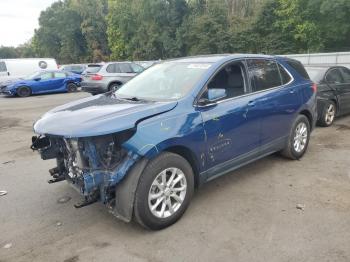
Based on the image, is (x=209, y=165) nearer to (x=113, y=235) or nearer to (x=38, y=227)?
(x=113, y=235)

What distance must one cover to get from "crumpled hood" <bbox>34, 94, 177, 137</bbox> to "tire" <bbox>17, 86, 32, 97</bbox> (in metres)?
15.8

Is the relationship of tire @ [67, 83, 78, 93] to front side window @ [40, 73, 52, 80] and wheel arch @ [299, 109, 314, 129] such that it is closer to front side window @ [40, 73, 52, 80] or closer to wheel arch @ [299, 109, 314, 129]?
front side window @ [40, 73, 52, 80]

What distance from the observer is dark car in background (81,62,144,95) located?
15781 millimetres

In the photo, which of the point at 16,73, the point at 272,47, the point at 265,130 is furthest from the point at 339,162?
the point at 272,47

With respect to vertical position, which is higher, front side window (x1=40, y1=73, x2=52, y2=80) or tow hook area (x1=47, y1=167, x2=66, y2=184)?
front side window (x1=40, y1=73, x2=52, y2=80)

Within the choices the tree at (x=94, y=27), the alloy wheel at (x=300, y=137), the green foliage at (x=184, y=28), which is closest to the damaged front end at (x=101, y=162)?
the alloy wheel at (x=300, y=137)

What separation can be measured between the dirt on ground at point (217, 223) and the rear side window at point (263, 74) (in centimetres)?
130

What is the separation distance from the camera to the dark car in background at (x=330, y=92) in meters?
8.29

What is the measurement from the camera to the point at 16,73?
72.8ft

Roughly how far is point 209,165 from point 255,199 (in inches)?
31.0

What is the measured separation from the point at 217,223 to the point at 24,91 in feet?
57.0

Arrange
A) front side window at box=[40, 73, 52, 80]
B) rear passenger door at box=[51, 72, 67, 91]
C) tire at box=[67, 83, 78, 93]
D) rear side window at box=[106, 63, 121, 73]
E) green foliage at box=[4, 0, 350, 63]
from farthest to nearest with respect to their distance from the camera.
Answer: green foliage at box=[4, 0, 350, 63] < tire at box=[67, 83, 78, 93] < rear passenger door at box=[51, 72, 67, 91] < front side window at box=[40, 73, 52, 80] < rear side window at box=[106, 63, 121, 73]

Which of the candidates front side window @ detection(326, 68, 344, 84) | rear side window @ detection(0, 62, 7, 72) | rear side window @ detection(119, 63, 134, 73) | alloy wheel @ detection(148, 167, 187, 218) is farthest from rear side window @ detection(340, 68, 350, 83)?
rear side window @ detection(0, 62, 7, 72)

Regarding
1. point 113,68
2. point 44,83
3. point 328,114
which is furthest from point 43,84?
point 328,114
